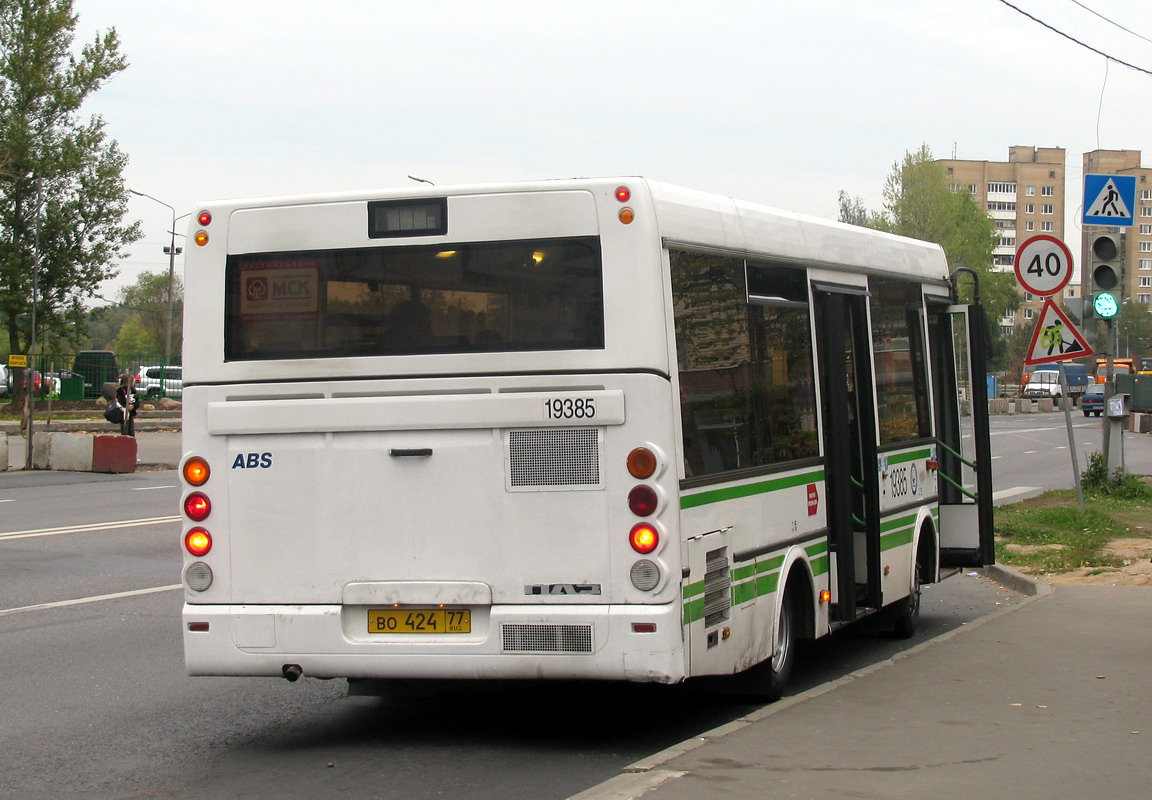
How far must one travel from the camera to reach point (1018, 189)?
164375 millimetres

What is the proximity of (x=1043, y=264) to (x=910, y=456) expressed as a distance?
6.17 metres

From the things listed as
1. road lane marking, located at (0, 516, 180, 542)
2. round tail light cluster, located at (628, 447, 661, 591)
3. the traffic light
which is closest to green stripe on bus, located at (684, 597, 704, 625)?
round tail light cluster, located at (628, 447, 661, 591)

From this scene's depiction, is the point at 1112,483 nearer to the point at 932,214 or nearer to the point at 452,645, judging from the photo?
the point at 452,645

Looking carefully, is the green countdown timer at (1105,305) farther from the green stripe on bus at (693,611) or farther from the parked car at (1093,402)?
the parked car at (1093,402)

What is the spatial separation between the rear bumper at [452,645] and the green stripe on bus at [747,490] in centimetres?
56

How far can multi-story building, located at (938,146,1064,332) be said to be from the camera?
16175 cm

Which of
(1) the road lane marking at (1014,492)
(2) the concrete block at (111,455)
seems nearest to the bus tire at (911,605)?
(1) the road lane marking at (1014,492)

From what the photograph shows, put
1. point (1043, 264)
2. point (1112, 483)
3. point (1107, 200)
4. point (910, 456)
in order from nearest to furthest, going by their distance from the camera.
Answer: point (910, 456)
point (1107, 200)
point (1043, 264)
point (1112, 483)

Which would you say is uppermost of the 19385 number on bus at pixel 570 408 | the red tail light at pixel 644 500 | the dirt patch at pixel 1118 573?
the 19385 number on bus at pixel 570 408

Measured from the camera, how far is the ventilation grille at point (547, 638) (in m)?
6.64

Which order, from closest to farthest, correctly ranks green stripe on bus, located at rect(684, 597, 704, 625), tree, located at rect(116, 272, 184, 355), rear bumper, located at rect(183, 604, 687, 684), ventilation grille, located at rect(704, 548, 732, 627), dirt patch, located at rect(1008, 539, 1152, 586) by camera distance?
rear bumper, located at rect(183, 604, 687, 684) → green stripe on bus, located at rect(684, 597, 704, 625) → ventilation grille, located at rect(704, 548, 732, 627) → dirt patch, located at rect(1008, 539, 1152, 586) → tree, located at rect(116, 272, 184, 355)

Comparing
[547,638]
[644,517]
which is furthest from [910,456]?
[547,638]

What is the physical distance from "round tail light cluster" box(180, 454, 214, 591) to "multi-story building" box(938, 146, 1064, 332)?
16147 cm

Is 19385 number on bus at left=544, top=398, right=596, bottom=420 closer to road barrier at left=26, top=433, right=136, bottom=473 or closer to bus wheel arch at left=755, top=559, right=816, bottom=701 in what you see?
bus wheel arch at left=755, top=559, right=816, bottom=701
